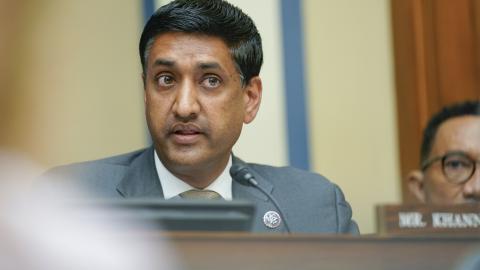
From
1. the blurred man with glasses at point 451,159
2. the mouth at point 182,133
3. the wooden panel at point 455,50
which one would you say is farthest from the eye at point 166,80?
the wooden panel at point 455,50

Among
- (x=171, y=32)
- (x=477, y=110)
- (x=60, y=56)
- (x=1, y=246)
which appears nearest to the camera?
(x=1, y=246)

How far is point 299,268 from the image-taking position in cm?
150

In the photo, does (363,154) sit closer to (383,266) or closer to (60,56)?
(60,56)

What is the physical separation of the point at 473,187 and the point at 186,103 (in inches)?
35.0

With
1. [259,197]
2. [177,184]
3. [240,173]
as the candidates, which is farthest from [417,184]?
[240,173]

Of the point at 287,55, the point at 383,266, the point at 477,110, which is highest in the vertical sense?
the point at 287,55

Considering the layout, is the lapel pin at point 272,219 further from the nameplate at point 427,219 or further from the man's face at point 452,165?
the nameplate at point 427,219

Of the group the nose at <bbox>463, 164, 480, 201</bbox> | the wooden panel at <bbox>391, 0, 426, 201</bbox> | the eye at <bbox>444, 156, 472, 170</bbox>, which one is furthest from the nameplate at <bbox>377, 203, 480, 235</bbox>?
the wooden panel at <bbox>391, 0, 426, 201</bbox>

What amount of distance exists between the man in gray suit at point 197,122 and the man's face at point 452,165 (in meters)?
0.37

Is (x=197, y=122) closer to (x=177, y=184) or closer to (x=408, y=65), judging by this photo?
(x=177, y=184)

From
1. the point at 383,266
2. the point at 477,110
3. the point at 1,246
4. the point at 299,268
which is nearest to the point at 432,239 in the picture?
the point at 383,266

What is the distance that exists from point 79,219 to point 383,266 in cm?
45

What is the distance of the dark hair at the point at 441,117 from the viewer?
10.7ft

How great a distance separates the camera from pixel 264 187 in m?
2.69
